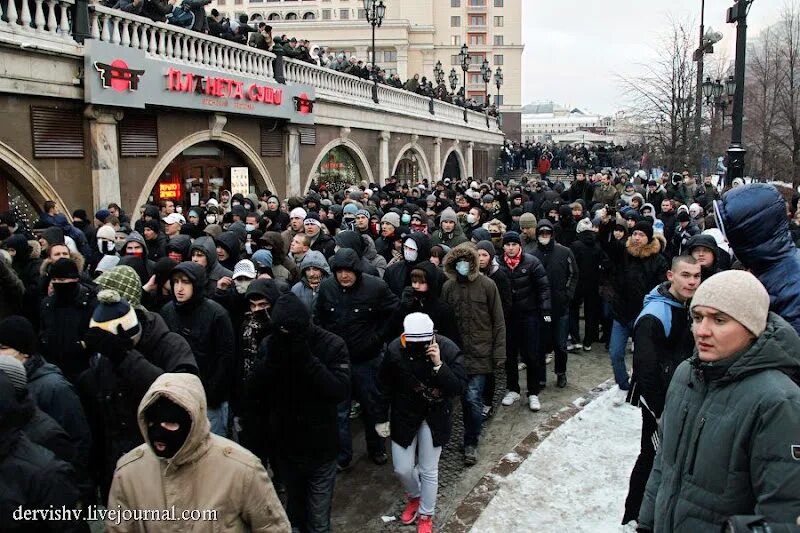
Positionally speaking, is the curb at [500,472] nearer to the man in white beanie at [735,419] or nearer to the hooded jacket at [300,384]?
the hooded jacket at [300,384]

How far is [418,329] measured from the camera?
494 cm

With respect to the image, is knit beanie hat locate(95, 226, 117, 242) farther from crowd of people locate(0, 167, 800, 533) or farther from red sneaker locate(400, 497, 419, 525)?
red sneaker locate(400, 497, 419, 525)

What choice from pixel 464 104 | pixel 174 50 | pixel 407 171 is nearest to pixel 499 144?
pixel 464 104

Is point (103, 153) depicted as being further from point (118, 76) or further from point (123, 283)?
point (123, 283)

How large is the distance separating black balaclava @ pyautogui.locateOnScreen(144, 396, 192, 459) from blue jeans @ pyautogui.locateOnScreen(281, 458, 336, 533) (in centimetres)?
169

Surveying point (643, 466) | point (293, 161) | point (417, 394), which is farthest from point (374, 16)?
point (643, 466)

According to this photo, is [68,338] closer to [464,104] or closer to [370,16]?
[370,16]

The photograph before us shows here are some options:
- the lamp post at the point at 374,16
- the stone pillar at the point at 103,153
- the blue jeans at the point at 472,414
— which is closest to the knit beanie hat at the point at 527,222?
the blue jeans at the point at 472,414

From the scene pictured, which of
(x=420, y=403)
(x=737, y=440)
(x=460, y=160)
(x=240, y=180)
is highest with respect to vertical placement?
(x=460, y=160)

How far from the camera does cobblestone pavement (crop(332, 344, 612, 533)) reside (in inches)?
213

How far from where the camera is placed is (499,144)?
48594 millimetres

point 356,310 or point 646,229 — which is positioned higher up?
point 646,229

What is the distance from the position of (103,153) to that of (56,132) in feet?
3.28

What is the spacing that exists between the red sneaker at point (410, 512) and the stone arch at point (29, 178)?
963 centimetres
